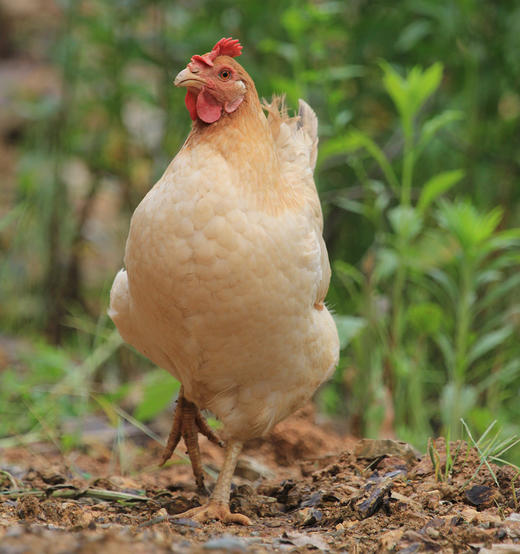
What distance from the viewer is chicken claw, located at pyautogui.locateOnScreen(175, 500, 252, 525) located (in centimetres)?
296

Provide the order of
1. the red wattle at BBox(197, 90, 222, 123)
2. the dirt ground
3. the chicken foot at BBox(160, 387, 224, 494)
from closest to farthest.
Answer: the dirt ground < the red wattle at BBox(197, 90, 222, 123) < the chicken foot at BBox(160, 387, 224, 494)

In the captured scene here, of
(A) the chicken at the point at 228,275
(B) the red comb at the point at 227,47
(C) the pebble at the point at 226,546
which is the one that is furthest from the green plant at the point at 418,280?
(C) the pebble at the point at 226,546

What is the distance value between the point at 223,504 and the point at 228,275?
972 millimetres

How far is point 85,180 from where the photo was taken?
9.17 metres

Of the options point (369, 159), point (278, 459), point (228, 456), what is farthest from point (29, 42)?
point (228, 456)

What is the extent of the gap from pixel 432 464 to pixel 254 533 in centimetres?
92

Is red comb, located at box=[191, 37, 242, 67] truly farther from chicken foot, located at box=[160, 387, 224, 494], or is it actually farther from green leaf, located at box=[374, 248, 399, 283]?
green leaf, located at box=[374, 248, 399, 283]

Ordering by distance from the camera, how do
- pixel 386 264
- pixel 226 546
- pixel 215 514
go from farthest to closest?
pixel 386 264 < pixel 215 514 < pixel 226 546

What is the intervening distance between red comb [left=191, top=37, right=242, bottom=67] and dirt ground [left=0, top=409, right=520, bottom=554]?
1.74m

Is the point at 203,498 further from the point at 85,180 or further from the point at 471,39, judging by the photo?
the point at 85,180

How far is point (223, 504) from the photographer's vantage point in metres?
3.04

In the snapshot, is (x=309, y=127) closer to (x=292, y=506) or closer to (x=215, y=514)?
(x=292, y=506)

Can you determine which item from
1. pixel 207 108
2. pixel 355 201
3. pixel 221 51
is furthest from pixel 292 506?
pixel 355 201

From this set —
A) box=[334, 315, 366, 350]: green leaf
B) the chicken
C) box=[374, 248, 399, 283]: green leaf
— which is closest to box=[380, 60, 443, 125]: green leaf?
box=[374, 248, 399, 283]: green leaf
